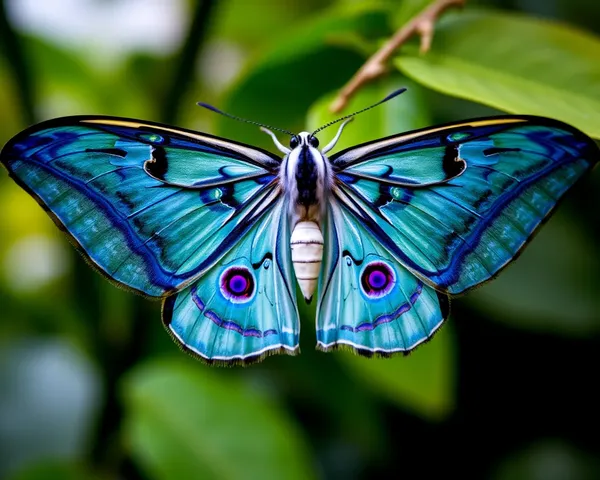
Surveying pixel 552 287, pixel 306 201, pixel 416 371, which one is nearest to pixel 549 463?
pixel 552 287

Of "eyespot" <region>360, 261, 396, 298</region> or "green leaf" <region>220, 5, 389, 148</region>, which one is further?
"green leaf" <region>220, 5, 389, 148</region>

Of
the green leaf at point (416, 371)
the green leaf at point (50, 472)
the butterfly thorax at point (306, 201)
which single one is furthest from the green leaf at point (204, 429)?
the butterfly thorax at point (306, 201)

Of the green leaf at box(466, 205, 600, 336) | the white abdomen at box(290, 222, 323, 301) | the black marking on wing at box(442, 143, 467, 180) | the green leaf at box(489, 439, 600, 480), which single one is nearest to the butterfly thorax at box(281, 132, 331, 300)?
the white abdomen at box(290, 222, 323, 301)

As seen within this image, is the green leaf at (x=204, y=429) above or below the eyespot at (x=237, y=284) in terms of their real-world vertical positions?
below

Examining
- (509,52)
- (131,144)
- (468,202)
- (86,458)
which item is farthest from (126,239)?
(86,458)

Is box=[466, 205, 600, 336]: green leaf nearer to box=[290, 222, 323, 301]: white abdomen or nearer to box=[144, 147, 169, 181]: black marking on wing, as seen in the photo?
box=[290, 222, 323, 301]: white abdomen

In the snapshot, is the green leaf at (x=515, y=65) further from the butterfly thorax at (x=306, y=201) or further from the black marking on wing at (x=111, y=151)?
the black marking on wing at (x=111, y=151)
